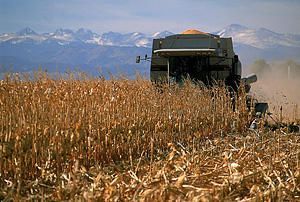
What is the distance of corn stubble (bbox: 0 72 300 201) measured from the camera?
2973 millimetres

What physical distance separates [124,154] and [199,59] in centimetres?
571

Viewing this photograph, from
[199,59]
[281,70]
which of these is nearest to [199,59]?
[199,59]

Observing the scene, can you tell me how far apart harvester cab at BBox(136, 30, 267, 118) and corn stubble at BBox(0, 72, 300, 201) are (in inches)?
128

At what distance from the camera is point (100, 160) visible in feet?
15.1

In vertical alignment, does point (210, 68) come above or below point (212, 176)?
above

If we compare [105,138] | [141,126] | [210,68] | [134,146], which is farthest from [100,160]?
[210,68]

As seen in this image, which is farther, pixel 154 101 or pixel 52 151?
pixel 154 101

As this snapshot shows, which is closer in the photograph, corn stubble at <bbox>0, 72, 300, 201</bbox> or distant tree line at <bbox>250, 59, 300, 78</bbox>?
corn stubble at <bbox>0, 72, 300, 201</bbox>

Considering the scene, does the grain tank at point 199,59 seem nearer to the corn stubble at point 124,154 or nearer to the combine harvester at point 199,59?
the combine harvester at point 199,59

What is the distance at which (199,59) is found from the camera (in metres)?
9.92

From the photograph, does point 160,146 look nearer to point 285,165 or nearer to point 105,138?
point 105,138

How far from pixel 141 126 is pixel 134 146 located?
1.40 feet

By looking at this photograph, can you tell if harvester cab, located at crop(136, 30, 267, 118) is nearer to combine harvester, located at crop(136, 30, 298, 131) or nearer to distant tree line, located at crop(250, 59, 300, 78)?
combine harvester, located at crop(136, 30, 298, 131)

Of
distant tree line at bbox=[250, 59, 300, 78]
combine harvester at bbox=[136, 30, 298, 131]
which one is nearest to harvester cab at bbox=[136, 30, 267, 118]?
combine harvester at bbox=[136, 30, 298, 131]
